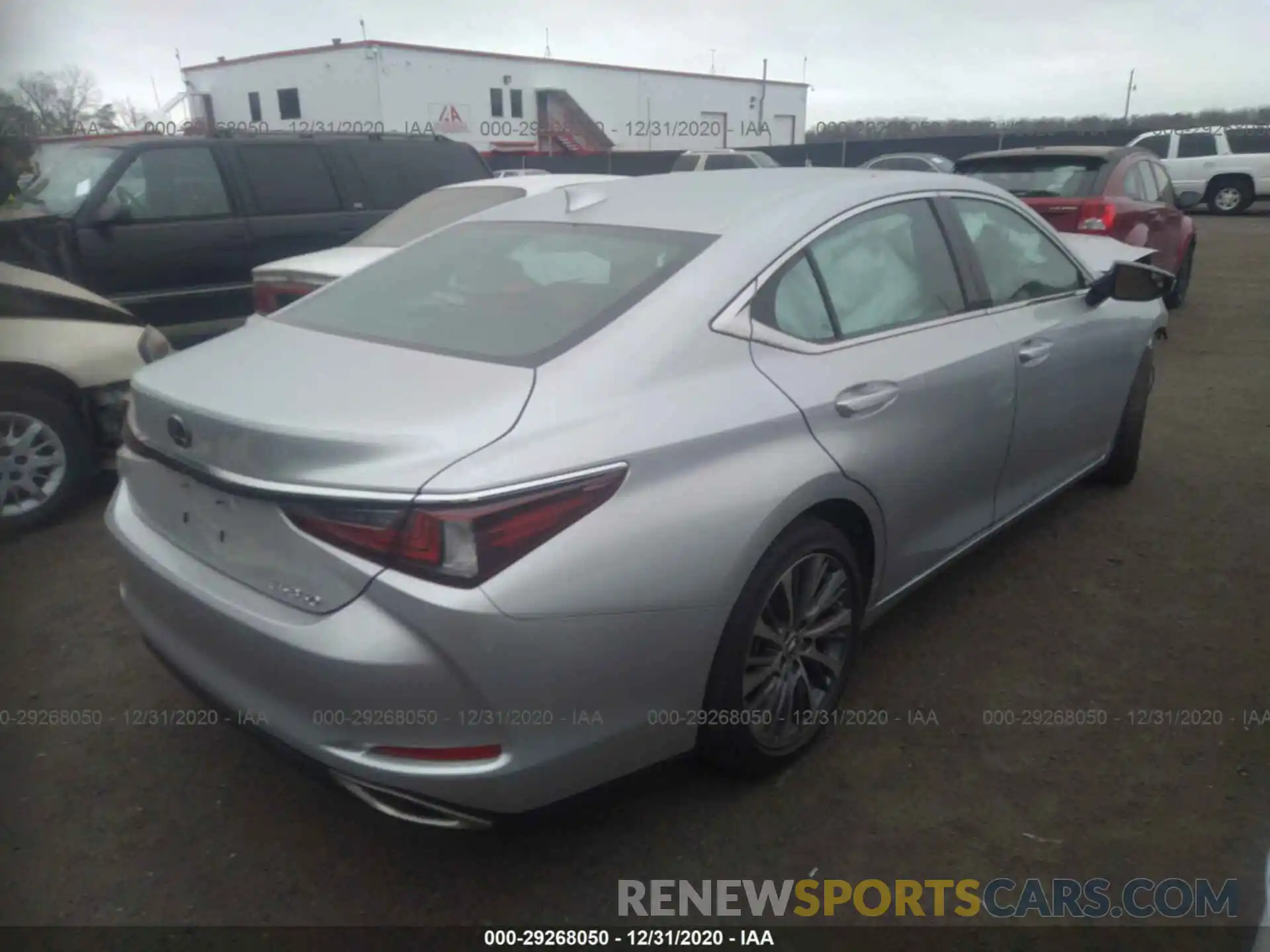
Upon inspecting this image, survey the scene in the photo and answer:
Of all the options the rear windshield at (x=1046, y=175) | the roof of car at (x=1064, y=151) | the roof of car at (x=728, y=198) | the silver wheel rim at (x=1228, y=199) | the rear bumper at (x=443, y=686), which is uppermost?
the roof of car at (x=728, y=198)

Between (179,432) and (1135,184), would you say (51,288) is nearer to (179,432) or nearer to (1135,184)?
(179,432)

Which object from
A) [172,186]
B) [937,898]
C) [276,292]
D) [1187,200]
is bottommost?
[937,898]

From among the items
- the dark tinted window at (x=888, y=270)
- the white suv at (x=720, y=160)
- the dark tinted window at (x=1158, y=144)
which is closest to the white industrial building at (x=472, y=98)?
the white suv at (x=720, y=160)

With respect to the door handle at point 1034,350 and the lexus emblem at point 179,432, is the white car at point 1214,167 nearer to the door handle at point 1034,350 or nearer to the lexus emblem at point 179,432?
the door handle at point 1034,350

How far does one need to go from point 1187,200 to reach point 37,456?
375 inches

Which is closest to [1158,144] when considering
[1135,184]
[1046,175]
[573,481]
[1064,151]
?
[1135,184]

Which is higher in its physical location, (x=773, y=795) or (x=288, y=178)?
(x=288, y=178)

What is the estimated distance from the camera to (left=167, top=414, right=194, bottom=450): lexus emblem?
2.22 meters

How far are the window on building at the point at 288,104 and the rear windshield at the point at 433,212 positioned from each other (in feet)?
88.2

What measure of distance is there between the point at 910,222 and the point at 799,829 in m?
1.98

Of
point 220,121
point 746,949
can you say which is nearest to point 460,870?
point 746,949

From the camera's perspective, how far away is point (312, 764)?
6.87 ft

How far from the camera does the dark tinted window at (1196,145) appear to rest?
66.9ft

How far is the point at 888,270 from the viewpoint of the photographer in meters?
3.08
